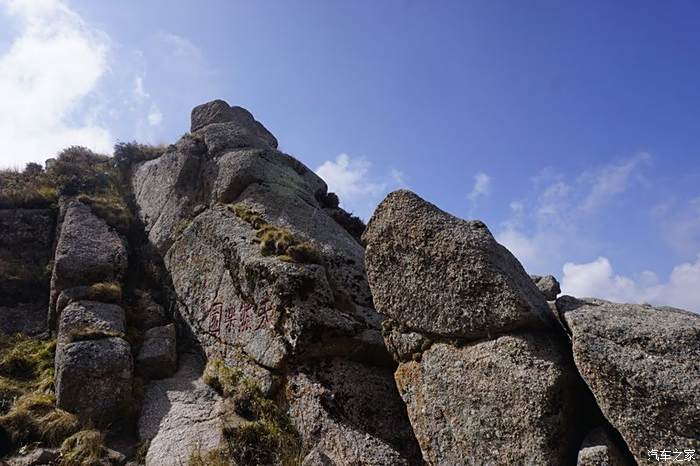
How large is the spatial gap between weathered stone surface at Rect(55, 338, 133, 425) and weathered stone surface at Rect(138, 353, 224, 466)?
0.79 meters

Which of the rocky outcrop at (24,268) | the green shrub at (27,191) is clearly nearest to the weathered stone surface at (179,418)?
the rocky outcrop at (24,268)

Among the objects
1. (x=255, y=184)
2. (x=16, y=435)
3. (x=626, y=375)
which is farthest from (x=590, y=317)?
(x=255, y=184)

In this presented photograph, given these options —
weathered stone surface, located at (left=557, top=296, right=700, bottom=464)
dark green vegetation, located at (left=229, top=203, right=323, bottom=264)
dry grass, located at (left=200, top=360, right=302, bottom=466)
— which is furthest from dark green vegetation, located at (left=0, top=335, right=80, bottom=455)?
weathered stone surface, located at (left=557, top=296, right=700, bottom=464)

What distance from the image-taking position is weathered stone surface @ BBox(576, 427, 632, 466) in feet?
23.7

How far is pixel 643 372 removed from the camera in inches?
283

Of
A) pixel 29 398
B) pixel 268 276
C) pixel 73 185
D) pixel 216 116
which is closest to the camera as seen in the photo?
pixel 29 398

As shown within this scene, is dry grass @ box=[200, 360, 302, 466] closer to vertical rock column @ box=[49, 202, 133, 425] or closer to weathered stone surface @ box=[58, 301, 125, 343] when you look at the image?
vertical rock column @ box=[49, 202, 133, 425]

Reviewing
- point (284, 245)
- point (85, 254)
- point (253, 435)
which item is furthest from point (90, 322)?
point (253, 435)

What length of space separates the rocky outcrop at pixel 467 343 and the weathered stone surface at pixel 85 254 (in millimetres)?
10932

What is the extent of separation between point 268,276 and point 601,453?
31.0ft

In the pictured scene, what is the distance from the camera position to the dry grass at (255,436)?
36.1 feet

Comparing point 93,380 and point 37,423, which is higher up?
point 93,380

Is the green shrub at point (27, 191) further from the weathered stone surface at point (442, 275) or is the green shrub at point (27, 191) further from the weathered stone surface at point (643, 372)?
the weathered stone surface at point (643, 372)

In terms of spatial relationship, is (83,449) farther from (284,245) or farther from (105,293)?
(284,245)
